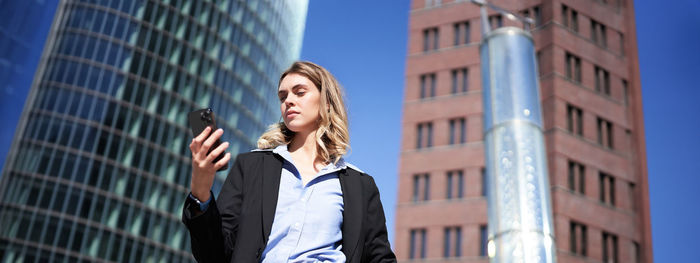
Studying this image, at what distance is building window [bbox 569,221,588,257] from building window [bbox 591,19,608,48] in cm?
1355

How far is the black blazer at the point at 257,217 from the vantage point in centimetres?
255

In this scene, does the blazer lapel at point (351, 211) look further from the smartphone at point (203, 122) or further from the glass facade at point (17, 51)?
the glass facade at point (17, 51)

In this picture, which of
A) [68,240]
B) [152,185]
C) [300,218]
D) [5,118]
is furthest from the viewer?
[152,185]

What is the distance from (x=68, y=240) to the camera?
61406mm

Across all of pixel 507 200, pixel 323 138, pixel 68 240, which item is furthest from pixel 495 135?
pixel 68 240

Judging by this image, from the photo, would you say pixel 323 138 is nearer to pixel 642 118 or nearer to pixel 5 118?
pixel 5 118

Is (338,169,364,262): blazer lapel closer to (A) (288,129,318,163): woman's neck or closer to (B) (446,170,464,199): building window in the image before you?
(A) (288,129,318,163): woman's neck

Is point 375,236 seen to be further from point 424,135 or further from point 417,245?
point 424,135

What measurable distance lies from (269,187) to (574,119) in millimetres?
46073

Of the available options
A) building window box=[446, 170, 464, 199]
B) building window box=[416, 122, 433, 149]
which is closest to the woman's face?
building window box=[446, 170, 464, 199]

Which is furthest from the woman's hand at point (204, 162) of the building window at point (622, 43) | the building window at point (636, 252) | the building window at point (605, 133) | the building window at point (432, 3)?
the building window at point (622, 43)

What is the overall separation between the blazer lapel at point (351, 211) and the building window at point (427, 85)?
155 ft

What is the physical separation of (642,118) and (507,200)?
44239 millimetres

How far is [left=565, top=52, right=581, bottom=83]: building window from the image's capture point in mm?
47938
